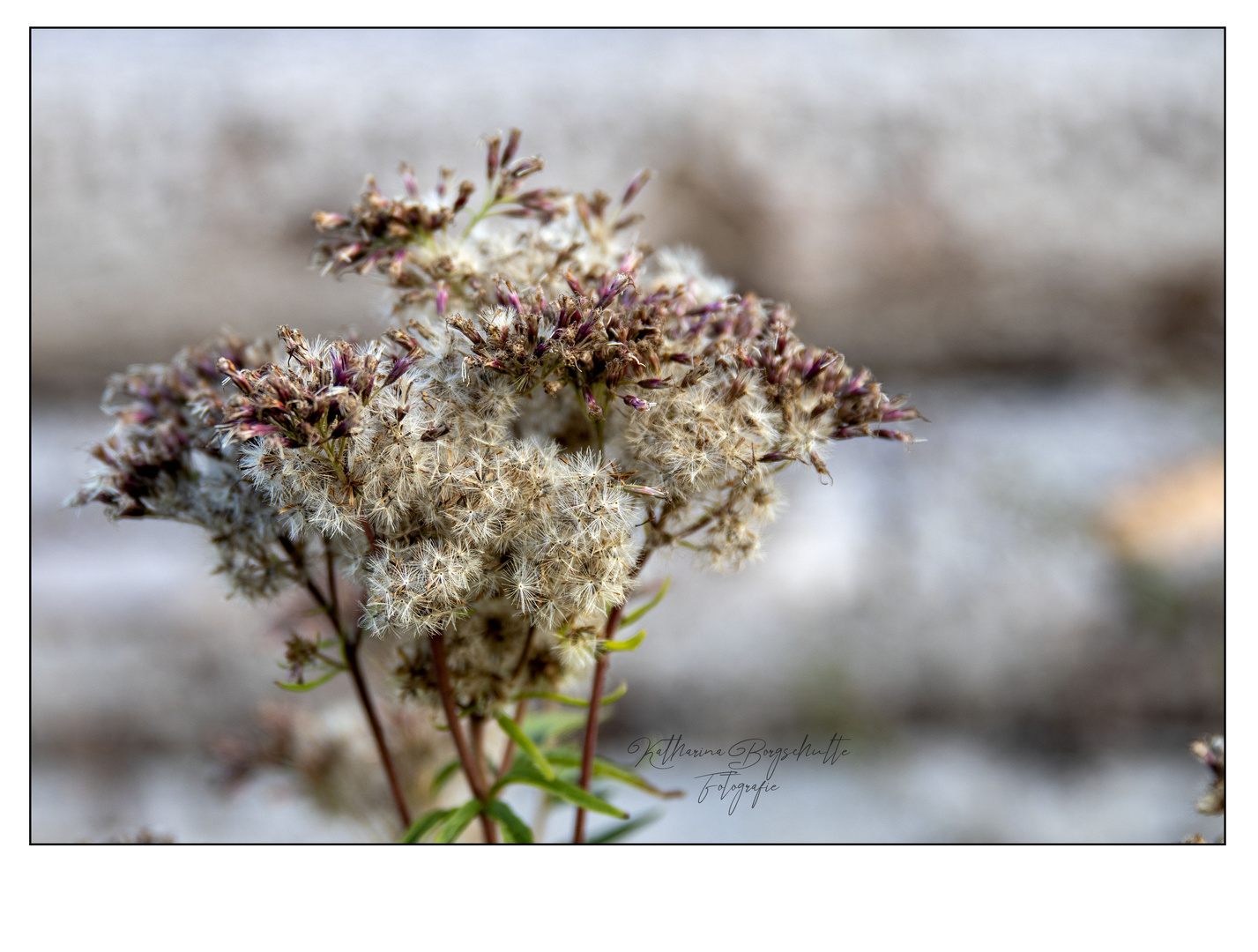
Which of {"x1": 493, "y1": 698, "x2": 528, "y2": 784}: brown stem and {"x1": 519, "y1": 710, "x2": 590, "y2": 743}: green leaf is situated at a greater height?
{"x1": 519, "y1": 710, "x2": 590, "y2": 743}: green leaf

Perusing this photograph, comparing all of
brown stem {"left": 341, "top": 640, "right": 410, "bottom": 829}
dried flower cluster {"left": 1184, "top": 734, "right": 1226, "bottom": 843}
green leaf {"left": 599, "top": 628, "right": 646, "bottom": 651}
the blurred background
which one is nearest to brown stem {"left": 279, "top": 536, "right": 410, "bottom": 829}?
brown stem {"left": 341, "top": 640, "right": 410, "bottom": 829}

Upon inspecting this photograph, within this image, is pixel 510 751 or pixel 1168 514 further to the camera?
pixel 1168 514

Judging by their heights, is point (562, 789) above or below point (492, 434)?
below

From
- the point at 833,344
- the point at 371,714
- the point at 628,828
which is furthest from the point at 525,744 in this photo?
the point at 833,344

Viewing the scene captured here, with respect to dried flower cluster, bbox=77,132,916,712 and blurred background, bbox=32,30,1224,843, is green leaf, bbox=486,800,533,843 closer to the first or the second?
dried flower cluster, bbox=77,132,916,712

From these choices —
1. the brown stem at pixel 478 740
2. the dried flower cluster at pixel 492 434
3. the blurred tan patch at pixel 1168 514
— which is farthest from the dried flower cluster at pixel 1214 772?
the blurred tan patch at pixel 1168 514

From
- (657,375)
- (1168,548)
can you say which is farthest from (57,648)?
(1168,548)

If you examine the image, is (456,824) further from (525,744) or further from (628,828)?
(628,828)
